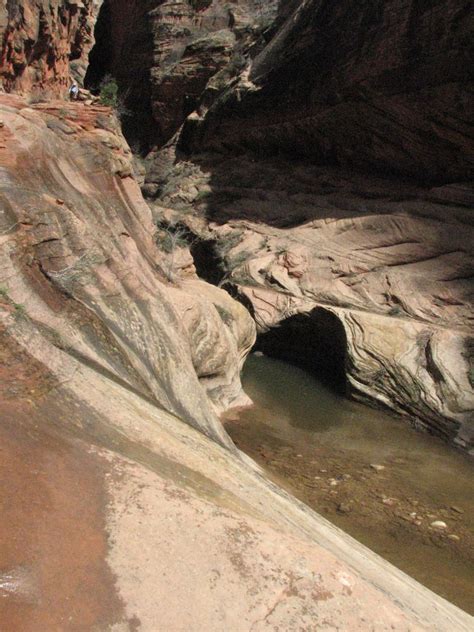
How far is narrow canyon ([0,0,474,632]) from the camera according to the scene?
2.65 m

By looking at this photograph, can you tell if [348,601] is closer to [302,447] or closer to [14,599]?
[14,599]

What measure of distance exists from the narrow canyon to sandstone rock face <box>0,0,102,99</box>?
7cm

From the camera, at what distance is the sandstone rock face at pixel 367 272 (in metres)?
9.90

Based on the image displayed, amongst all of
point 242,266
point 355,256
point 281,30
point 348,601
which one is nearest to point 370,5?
point 281,30

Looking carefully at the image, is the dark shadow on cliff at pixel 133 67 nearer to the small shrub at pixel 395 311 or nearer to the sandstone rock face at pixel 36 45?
the sandstone rock face at pixel 36 45

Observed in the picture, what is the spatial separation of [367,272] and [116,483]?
1031 cm

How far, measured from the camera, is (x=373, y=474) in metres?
7.45

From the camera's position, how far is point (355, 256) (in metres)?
12.8

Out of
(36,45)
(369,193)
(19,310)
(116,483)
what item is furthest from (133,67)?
(116,483)

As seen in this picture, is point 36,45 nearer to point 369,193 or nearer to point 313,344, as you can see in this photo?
point 313,344

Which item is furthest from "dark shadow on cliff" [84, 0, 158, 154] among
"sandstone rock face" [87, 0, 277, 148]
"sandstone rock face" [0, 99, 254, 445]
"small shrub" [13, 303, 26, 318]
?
"small shrub" [13, 303, 26, 318]

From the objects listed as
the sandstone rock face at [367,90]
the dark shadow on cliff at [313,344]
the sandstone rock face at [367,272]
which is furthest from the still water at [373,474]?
the sandstone rock face at [367,90]

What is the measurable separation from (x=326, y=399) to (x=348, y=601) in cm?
819

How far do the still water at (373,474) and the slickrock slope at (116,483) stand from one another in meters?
1.43
